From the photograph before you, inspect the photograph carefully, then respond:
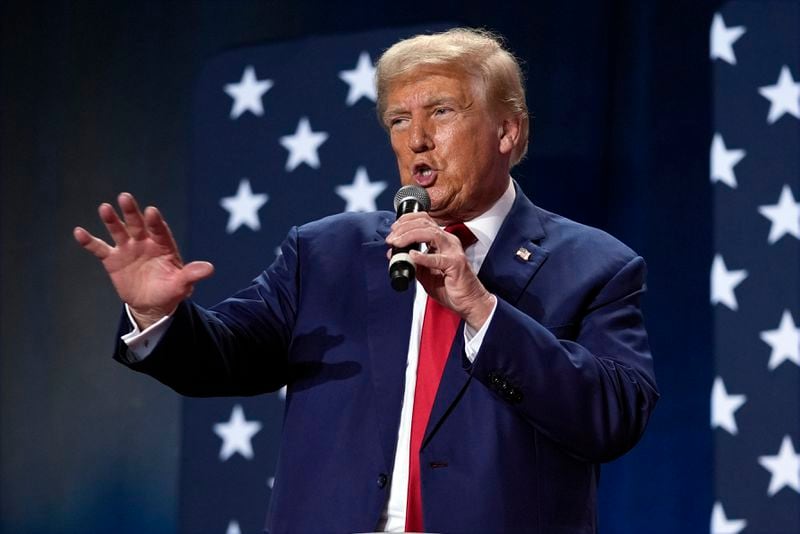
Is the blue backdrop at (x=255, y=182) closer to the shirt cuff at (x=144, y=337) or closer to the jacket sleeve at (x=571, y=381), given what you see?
the jacket sleeve at (x=571, y=381)

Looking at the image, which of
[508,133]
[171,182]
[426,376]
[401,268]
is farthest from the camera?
[171,182]

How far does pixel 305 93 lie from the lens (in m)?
3.74

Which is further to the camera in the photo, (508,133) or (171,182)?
(171,182)

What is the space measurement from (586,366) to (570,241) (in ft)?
1.09

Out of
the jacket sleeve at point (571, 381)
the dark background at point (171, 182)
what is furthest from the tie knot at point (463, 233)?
the dark background at point (171, 182)

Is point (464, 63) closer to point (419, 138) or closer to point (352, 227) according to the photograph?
point (419, 138)

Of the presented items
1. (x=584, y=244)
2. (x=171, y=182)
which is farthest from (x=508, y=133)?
(x=171, y=182)

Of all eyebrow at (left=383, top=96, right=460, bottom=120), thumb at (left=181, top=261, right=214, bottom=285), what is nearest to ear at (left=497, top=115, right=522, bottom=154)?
eyebrow at (left=383, top=96, right=460, bottom=120)

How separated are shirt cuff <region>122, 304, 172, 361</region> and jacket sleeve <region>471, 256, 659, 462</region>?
48 cm

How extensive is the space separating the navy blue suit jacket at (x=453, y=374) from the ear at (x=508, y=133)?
134 millimetres

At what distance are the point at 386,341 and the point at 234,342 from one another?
0.89 ft

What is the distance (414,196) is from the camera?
1.82 metres

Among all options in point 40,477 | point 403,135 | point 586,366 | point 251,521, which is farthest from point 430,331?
point 40,477

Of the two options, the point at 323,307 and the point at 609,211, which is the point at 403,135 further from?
the point at 609,211
